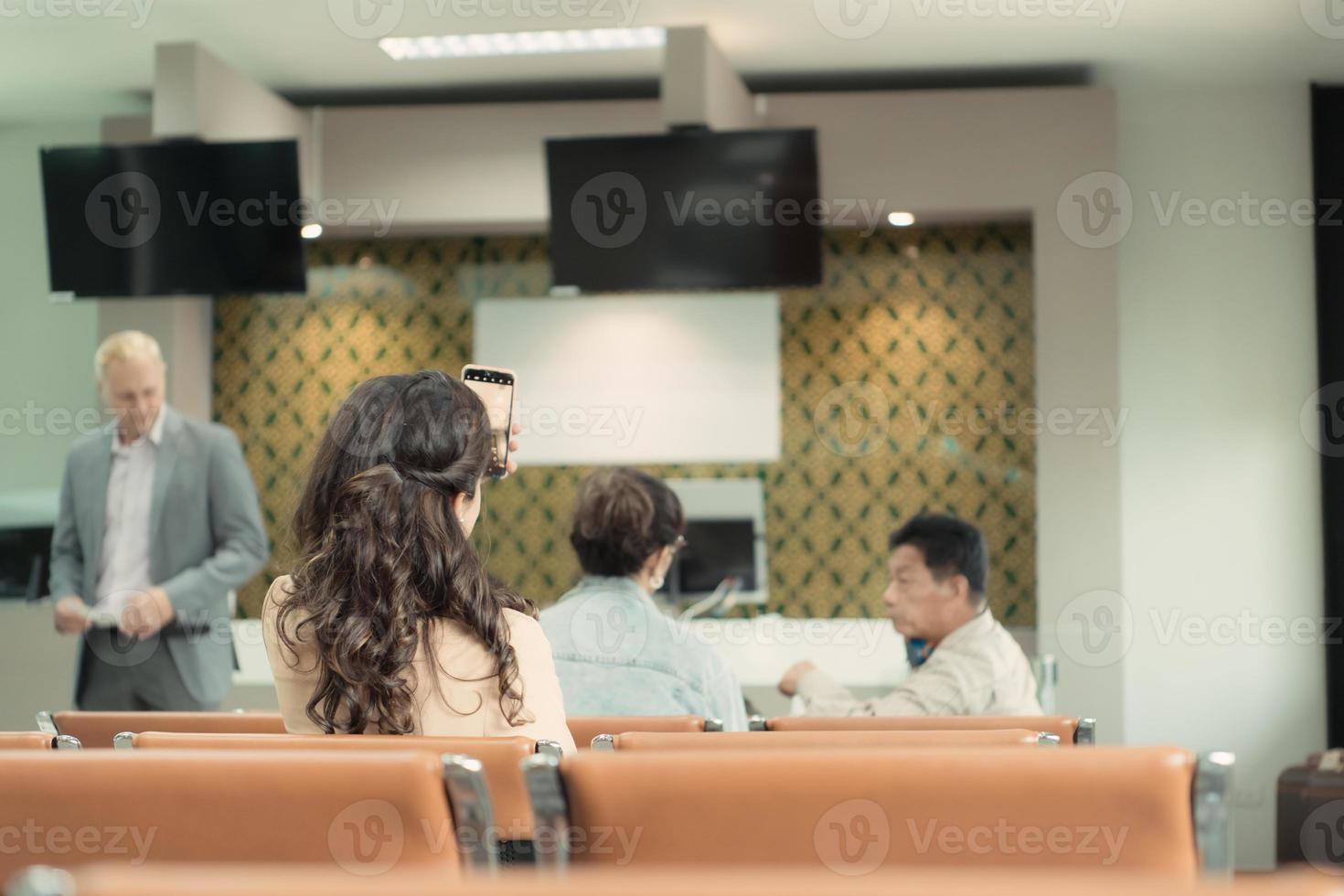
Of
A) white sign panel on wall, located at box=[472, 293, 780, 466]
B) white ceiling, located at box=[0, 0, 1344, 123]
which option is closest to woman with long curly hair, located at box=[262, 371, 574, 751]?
white ceiling, located at box=[0, 0, 1344, 123]

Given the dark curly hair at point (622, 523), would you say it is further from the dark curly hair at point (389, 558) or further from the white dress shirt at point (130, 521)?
the white dress shirt at point (130, 521)

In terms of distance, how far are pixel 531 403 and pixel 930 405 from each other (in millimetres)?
1769

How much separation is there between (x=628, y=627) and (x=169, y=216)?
2.79m

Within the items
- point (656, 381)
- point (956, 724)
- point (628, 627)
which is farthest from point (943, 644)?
point (656, 381)

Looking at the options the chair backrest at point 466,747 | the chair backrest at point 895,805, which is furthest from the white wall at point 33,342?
the chair backrest at point 895,805

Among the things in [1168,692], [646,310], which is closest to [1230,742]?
[1168,692]

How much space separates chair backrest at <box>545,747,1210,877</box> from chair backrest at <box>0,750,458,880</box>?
152mm

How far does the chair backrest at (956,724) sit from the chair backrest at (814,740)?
323mm

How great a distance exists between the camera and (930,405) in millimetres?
5984

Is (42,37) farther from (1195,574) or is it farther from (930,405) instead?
(1195,574)

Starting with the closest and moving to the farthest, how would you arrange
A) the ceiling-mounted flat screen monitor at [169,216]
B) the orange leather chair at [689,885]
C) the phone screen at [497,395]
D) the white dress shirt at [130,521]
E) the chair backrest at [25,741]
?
the orange leather chair at [689,885] → the chair backrest at [25,741] → the phone screen at [497,395] → the white dress shirt at [130,521] → the ceiling-mounted flat screen monitor at [169,216]

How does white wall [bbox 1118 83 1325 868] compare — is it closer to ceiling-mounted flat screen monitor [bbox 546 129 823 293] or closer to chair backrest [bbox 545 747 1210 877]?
ceiling-mounted flat screen monitor [bbox 546 129 823 293]

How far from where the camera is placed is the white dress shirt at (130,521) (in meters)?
4.21

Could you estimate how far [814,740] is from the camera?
1.66 m
